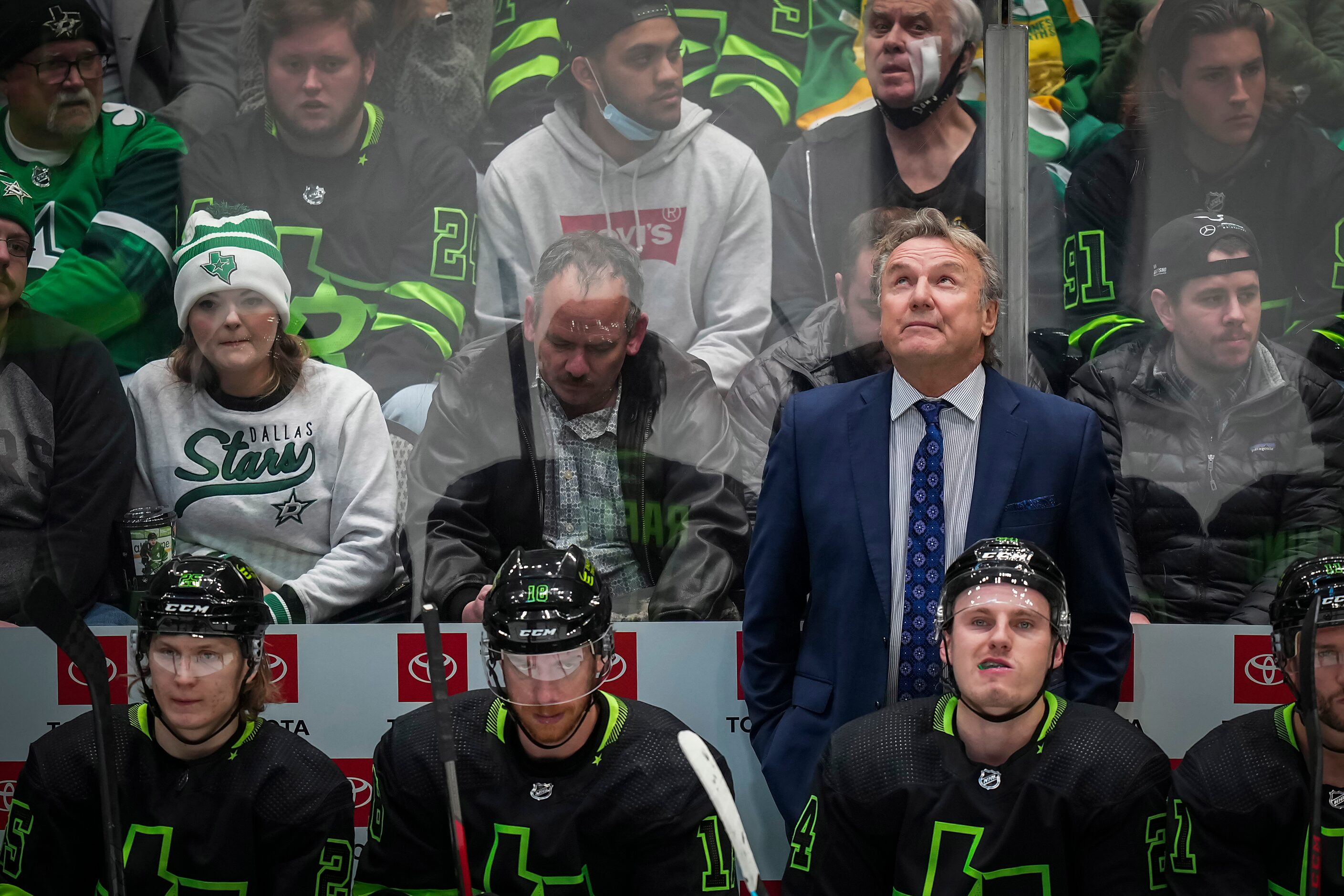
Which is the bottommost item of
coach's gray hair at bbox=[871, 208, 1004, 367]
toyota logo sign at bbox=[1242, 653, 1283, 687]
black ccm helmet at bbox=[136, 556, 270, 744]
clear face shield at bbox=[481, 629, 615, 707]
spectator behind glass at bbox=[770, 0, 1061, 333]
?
toyota logo sign at bbox=[1242, 653, 1283, 687]

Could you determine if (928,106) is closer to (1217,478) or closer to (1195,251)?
(1195,251)

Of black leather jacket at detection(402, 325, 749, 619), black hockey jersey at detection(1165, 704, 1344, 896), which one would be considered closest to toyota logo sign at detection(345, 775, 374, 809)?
black leather jacket at detection(402, 325, 749, 619)

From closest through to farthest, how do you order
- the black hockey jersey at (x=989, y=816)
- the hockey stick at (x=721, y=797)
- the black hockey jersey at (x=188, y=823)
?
1. the hockey stick at (x=721, y=797)
2. the black hockey jersey at (x=989, y=816)
3. the black hockey jersey at (x=188, y=823)

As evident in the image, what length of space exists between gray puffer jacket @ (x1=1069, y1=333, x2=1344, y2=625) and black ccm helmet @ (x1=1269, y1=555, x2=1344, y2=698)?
83 centimetres

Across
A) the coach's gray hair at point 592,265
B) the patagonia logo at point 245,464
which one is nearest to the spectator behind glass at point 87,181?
the patagonia logo at point 245,464

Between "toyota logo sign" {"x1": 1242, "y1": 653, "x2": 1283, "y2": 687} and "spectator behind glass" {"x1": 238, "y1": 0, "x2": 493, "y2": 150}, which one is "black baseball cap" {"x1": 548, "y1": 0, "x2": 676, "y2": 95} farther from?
"toyota logo sign" {"x1": 1242, "y1": 653, "x2": 1283, "y2": 687}

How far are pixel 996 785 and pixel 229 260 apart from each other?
2.31m

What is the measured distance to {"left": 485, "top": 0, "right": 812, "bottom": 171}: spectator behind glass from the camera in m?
3.44

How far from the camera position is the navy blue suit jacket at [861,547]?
2.67 m

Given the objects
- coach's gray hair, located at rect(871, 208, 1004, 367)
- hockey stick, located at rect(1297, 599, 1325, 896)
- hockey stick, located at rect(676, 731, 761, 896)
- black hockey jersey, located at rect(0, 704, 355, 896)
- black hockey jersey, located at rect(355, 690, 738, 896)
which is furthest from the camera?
coach's gray hair, located at rect(871, 208, 1004, 367)

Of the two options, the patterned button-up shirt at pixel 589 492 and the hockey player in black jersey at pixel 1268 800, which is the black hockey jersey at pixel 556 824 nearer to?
the hockey player in black jersey at pixel 1268 800

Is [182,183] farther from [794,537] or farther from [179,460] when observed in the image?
[794,537]

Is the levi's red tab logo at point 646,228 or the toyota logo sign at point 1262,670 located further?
the levi's red tab logo at point 646,228

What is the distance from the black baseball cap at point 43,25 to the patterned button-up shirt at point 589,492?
5.10 feet
